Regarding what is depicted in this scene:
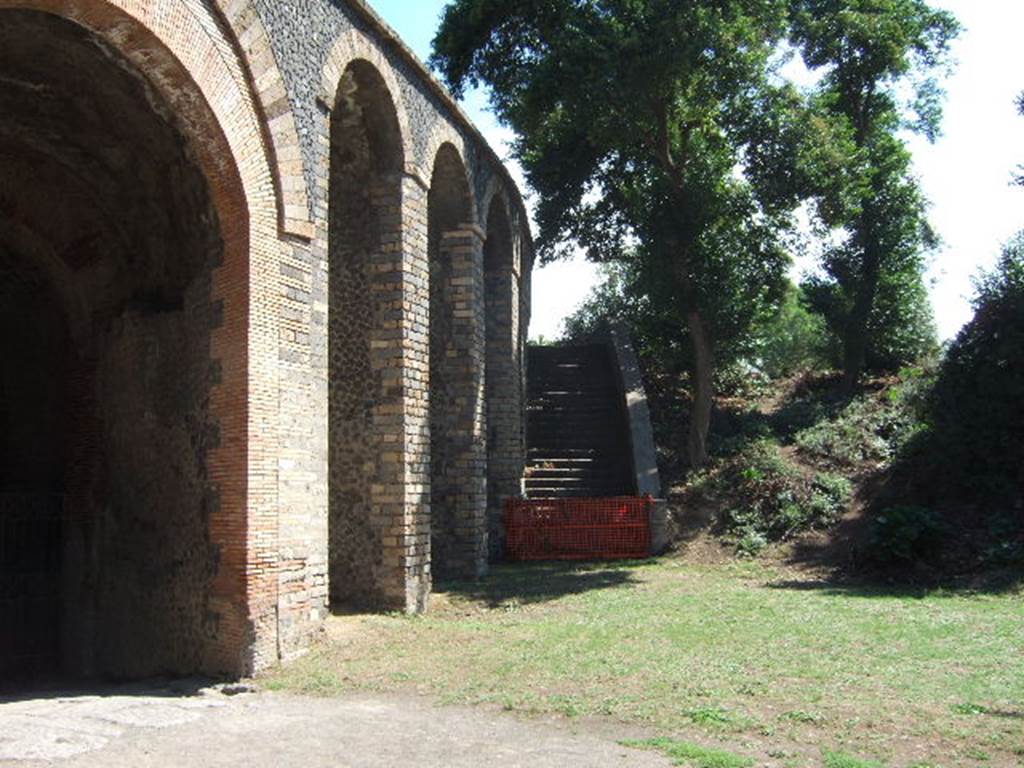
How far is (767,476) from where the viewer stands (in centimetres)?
1620

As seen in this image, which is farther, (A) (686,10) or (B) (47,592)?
(A) (686,10)

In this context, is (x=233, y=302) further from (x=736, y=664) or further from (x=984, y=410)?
(x=984, y=410)

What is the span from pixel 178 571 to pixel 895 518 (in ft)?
28.4

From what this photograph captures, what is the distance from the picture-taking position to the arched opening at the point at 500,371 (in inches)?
626

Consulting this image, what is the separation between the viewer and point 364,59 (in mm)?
10086

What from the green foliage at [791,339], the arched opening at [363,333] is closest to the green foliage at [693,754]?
the arched opening at [363,333]

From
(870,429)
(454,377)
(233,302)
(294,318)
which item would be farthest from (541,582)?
(870,429)

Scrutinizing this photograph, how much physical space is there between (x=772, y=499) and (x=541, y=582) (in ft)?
15.9

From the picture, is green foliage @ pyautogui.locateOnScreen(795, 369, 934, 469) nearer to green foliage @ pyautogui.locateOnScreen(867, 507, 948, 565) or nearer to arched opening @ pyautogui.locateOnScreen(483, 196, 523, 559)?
green foliage @ pyautogui.locateOnScreen(867, 507, 948, 565)

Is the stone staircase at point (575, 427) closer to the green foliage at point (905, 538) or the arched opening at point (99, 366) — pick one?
the green foliage at point (905, 538)

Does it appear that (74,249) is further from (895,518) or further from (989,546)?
(989,546)

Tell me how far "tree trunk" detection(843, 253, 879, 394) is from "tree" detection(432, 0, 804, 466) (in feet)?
9.13

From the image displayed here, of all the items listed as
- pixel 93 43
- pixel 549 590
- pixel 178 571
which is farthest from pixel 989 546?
pixel 93 43

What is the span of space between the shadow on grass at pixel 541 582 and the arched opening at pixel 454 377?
0.63 metres
